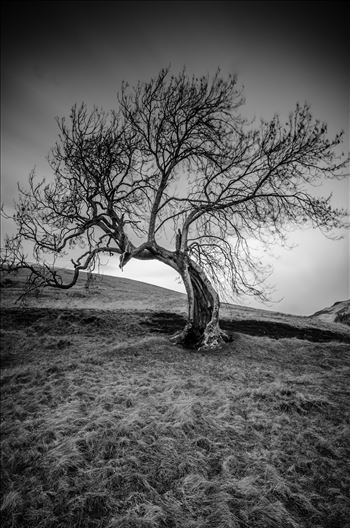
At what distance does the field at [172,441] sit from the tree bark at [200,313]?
4.60 feet

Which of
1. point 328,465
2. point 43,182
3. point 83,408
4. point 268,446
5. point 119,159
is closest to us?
point 328,465

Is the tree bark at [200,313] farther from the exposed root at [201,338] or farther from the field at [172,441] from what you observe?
the field at [172,441]

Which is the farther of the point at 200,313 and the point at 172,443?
the point at 200,313

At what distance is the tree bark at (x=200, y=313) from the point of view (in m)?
9.62

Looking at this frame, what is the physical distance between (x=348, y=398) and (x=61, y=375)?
282 inches

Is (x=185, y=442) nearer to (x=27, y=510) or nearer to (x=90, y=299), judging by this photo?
(x=27, y=510)

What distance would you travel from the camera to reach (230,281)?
991cm

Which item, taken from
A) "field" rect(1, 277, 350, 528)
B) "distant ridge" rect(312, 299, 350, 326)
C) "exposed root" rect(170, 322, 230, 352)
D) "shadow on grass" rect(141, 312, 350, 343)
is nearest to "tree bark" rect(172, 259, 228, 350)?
"exposed root" rect(170, 322, 230, 352)

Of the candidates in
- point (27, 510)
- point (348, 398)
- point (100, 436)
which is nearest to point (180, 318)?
point (348, 398)

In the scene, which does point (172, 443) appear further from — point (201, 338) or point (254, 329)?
point (254, 329)

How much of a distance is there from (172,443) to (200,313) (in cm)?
682

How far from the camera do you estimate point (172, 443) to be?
384 cm

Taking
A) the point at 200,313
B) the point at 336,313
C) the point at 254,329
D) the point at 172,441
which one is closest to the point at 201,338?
the point at 200,313

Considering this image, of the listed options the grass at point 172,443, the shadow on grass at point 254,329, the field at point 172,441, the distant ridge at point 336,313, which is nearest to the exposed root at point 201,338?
the field at point 172,441
